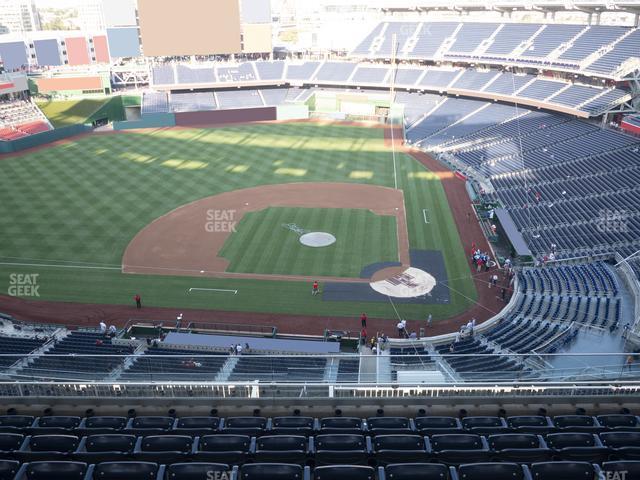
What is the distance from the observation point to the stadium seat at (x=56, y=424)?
28.7 ft

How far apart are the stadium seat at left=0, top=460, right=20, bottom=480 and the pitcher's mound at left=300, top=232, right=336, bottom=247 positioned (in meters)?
24.5

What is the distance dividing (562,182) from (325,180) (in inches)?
695

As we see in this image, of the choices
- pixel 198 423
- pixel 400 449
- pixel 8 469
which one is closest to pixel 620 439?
pixel 400 449

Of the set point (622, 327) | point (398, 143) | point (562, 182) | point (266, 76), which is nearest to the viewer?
point (622, 327)

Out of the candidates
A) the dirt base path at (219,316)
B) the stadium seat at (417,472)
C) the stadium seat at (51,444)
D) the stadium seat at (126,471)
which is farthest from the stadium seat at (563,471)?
the dirt base path at (219,316)

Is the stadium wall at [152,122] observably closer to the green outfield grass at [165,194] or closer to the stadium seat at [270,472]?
the green outfield grass at [165,194]

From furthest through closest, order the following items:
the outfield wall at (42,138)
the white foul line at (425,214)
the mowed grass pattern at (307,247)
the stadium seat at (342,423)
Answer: the outfield wall at (42,138) → the white foul line at (425,214) → the mowed grass pattern at (307,247) → the stadium seat at (342,423)

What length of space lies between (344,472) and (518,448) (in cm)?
289

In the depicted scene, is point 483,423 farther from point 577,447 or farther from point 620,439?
point 620,439

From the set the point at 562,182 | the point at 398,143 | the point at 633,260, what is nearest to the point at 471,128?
the point at 398,143

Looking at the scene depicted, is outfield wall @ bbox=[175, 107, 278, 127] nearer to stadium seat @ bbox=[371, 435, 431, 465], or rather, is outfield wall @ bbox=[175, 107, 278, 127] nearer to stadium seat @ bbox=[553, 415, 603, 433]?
stadium seat @ bbox=[371, 435, 431, 465]

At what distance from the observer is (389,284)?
27484mm

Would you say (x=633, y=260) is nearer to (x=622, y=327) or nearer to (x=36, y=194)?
(x=622, y=327)

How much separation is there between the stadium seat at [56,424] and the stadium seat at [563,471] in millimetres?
7285
